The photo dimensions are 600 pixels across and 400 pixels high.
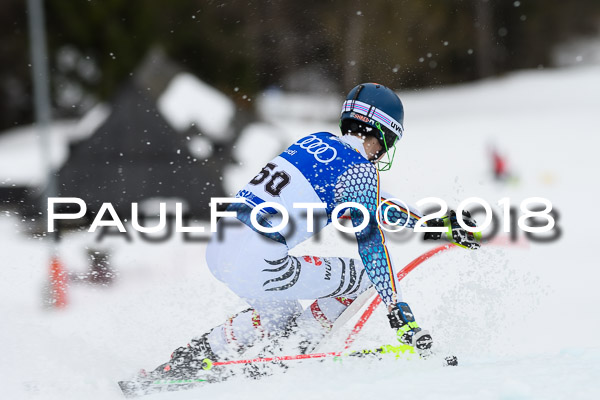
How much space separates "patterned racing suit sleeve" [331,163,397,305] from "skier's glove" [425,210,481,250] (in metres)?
0.73

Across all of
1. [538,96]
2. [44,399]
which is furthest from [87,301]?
[538,96]

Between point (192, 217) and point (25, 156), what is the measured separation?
20.8 meters

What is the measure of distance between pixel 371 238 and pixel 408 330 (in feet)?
1.60

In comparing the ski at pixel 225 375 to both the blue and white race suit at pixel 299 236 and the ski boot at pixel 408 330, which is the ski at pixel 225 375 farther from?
the ski boot at pixel 408 330

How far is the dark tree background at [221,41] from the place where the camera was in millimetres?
29047

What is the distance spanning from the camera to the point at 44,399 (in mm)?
3758

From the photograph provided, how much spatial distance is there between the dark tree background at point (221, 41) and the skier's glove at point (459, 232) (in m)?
21.0

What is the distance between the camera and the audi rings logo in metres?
3.69

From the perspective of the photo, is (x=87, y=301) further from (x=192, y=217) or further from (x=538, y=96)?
(x=538, y=96)

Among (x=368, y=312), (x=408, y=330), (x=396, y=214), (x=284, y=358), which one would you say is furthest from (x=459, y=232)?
(x=284, y=358)

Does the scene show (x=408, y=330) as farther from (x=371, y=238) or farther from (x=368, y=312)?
(x=368, y=312)

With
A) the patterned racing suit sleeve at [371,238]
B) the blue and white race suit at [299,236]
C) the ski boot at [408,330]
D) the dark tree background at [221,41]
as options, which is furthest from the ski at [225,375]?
the dark tree background at [221,41]

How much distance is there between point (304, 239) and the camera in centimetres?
382

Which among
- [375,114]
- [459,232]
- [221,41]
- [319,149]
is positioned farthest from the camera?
[221,41]
